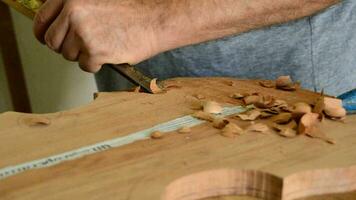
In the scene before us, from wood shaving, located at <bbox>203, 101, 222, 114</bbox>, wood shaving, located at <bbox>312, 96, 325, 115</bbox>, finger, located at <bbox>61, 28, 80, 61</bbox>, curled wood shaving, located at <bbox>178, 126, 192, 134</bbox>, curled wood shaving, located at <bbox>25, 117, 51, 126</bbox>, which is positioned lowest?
curled wood shaving, located at <bbox>25, 117, 51, 126</bbox>

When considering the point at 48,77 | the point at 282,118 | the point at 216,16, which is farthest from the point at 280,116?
the point at 48,77

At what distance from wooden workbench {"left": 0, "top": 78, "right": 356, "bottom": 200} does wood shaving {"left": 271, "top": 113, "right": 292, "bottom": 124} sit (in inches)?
1.3

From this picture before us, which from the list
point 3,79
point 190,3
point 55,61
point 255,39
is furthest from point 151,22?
point 3,79

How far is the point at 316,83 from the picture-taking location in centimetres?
89

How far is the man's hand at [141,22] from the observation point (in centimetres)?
77

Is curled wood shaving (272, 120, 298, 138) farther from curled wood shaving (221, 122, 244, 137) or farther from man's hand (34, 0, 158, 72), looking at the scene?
man's hand (34, 0, 158, 72)

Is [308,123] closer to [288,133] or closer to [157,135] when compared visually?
[288,133]

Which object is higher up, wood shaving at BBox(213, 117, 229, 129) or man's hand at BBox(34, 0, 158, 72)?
man's hand at BBox(34, 0, 158, 72)

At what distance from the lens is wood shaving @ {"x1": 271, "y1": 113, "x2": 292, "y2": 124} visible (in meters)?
0.61

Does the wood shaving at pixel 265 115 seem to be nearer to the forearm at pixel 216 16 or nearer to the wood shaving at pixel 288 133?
the wood shaving at pixel 288 133

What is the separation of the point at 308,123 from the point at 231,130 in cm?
8

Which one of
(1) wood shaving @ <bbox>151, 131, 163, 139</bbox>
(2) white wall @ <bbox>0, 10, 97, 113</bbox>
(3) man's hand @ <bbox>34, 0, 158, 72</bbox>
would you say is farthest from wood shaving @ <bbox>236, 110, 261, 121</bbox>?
(2) white wall @ <bbox>0, 10, 97, 113</bbox>

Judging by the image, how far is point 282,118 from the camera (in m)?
0.62

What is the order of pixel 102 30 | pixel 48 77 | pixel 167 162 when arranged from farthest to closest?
pixel 48 77, pixel 102 30, pixel 167 162
